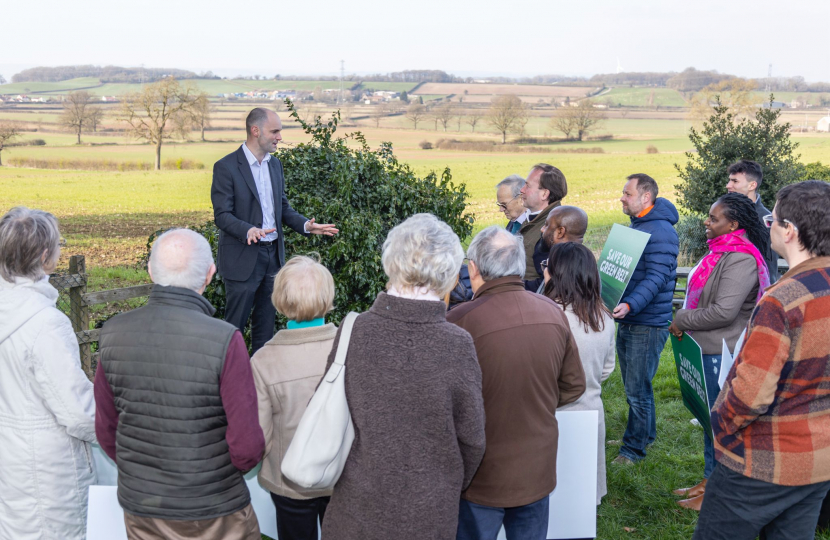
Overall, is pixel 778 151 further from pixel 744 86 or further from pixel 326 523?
pixel 744 86

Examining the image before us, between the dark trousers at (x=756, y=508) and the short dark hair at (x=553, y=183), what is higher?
the short dark hair at (x=553, y=183)

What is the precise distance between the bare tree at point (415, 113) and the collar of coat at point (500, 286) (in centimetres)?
6998

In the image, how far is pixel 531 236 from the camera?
4801 millimetres

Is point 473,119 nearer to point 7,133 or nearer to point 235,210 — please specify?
point 7,133

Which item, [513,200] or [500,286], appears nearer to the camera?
[500,286]

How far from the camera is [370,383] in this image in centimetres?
225

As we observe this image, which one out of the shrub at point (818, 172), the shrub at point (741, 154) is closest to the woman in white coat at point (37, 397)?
the shrub at point (741, 154)

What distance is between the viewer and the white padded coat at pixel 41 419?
274cm

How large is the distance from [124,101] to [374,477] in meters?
60.7

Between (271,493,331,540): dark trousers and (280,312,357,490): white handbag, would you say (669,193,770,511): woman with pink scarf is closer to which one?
(271,493,331,540): dark trousers

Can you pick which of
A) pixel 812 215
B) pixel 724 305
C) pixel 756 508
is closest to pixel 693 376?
pixel 724 305

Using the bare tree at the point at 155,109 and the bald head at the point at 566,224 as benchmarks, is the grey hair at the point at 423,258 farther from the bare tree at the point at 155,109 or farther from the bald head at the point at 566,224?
the bare tree at the point at 155,109

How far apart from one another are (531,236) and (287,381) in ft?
8.42

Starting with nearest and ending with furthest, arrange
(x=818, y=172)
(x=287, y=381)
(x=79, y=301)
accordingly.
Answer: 1. (x=287, y=381)
2. (x=79, y=301)
3. (x=818, y=172)
